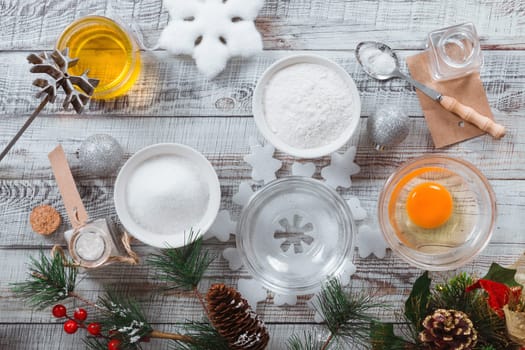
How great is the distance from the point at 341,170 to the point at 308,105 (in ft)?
0.50

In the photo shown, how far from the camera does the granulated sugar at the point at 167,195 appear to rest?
43.8 inches

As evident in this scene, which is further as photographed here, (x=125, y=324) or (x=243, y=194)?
(x=243, y=194)

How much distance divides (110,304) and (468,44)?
0.84m

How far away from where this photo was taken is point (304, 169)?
3.94 ft

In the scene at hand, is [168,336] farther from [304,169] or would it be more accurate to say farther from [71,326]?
[304,169]

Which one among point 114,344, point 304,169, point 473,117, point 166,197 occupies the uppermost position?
point 473,117

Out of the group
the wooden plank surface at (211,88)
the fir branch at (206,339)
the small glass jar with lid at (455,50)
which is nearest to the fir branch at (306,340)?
the fir branch at (206,339)

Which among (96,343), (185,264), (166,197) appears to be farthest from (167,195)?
(96,343)

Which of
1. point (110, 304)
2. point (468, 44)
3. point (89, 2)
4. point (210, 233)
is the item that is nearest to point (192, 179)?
point (210, 233)

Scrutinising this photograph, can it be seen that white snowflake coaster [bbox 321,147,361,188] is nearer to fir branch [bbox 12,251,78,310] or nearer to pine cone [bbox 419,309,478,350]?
pine cone [bbox 419,309,478,350]

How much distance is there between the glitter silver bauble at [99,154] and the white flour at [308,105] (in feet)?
0.97

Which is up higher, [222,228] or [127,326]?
[222,228]

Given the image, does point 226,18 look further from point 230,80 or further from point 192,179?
point 192,179

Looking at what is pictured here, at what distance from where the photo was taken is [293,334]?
1.20 metres
